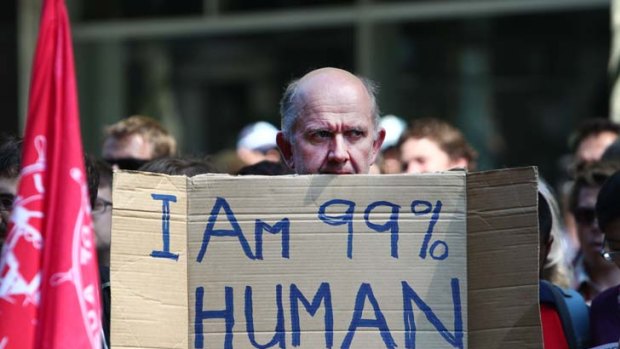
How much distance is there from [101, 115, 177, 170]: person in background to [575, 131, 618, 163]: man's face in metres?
2.00

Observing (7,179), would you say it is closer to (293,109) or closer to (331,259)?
(293,109)

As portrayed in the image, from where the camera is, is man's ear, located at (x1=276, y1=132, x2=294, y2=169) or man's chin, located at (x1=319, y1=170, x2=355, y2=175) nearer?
man's chin, located at (x1=319, y1=170, x2=355, y2=175)

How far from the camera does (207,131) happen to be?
1009 cm

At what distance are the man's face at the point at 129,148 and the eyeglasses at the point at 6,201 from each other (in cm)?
221

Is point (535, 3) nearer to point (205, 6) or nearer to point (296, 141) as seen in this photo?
point (205, 6)

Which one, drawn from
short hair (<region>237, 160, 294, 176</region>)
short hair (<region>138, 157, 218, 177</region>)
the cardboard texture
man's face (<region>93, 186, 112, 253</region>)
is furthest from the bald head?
man's face (<region>93, 186, 112, 253</region>)

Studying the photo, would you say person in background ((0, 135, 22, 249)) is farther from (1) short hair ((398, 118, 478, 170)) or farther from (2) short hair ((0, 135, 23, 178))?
(1) short hair ((398, 118, 478, 170))

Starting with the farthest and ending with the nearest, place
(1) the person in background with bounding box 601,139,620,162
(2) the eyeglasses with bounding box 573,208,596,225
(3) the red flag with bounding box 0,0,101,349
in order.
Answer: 1. (1) the person in background with bounding box 601,139,620,162
2. (2) the eyeglasses with bounding box 573,208,596,225
3. (3) the red flag with bounding box 0,0,101,349

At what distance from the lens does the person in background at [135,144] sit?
5.74 m

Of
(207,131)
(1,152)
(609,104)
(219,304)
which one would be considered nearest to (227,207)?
(219,304)

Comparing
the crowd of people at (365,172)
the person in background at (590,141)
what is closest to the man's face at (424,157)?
the person in background at (590,141)

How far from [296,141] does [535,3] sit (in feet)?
19.4

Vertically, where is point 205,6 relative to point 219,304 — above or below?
above

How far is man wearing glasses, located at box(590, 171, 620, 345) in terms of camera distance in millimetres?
3176
